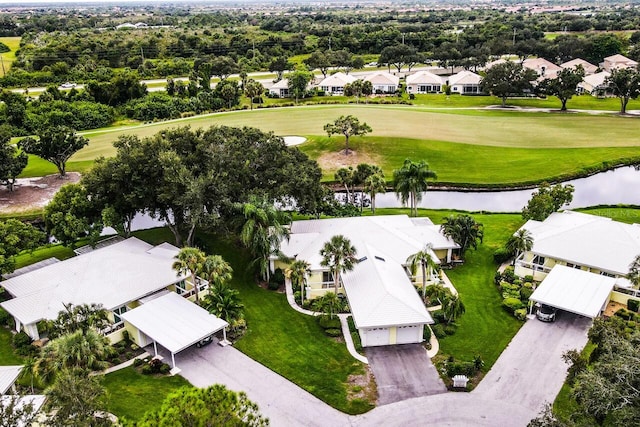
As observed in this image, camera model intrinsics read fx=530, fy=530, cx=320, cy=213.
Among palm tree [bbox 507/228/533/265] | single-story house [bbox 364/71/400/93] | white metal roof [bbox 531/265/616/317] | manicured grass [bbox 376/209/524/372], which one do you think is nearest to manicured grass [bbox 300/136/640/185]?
manicured grass [bbox 376/209/524/372]

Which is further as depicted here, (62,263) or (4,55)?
(4,55)

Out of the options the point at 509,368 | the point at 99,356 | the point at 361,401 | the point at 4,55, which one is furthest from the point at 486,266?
the point at 4,55

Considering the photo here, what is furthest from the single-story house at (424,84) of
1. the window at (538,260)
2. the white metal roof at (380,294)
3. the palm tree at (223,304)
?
the palm tree at (223,304)

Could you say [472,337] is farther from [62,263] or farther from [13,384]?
[62,263]

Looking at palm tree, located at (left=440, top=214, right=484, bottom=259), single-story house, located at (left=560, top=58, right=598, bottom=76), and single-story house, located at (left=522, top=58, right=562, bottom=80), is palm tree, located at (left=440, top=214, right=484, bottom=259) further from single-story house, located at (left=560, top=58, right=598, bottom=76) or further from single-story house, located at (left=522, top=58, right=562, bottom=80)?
single-story house, located at (left=560, top=58, right=598, bottom=76)

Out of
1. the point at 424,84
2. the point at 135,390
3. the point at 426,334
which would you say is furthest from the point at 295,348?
the point at 424,84

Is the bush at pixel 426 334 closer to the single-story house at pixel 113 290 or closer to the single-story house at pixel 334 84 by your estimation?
the single-story house at pixel 113 290
